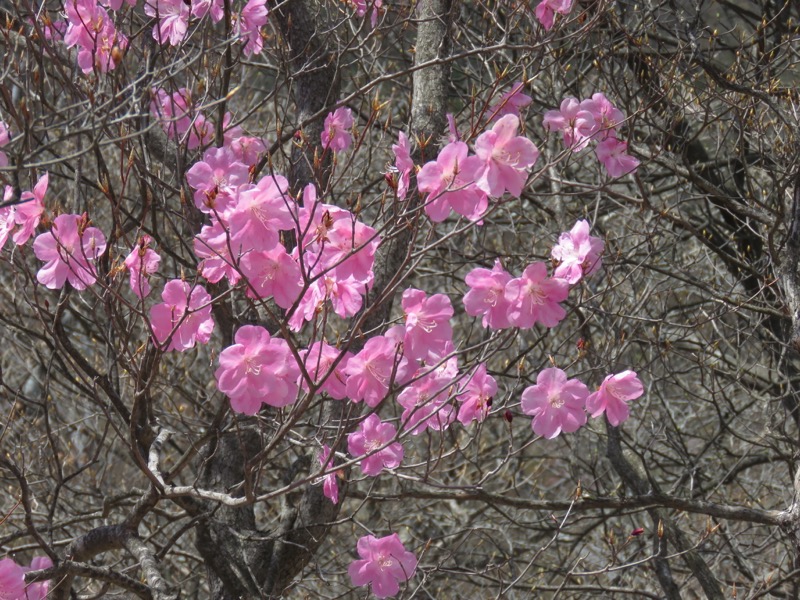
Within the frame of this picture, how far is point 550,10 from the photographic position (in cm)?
374

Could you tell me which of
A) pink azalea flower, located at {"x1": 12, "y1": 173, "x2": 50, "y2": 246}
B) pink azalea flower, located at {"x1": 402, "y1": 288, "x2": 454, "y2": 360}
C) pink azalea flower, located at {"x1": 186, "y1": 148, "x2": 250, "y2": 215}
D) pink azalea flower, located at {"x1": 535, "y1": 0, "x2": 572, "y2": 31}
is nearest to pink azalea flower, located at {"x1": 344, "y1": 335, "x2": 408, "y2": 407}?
pink azalea flower, located at {"x1": 402, "y1": 288, "x2": 454, "y2": 360}

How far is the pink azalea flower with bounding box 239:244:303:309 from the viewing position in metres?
2.40

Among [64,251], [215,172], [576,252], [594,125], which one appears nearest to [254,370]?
[215,172]

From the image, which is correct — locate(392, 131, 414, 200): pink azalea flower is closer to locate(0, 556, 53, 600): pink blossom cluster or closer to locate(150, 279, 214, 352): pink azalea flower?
locate(150, 279, 214, 352): pink azalea flower

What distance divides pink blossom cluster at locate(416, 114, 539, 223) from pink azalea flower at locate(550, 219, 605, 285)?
31 cm

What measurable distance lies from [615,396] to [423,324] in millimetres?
809

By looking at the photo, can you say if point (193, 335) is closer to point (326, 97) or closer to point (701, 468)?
point (326, 97)

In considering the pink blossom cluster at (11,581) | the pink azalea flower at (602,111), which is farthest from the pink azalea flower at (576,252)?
the pink blossom cluster at (11,581)

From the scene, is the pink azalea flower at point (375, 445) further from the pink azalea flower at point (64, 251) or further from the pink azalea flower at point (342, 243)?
the pink azalea flower at point (64, 251)

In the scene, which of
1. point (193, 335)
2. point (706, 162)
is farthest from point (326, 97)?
point (706, 162)

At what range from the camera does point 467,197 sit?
97.9 inches

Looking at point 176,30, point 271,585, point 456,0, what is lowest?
point 271,585

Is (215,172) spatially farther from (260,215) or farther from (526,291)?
(526,291)

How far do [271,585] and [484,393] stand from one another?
1.31 metres
